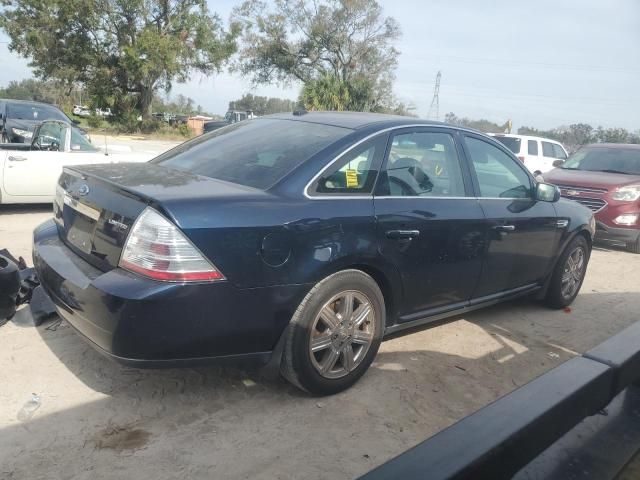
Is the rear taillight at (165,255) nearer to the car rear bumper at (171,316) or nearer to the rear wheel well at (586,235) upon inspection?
the car rear bumper at (171,316)

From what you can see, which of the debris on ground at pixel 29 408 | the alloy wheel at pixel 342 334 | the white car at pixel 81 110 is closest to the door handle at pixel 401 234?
the alloy wheel at pixel 342 334

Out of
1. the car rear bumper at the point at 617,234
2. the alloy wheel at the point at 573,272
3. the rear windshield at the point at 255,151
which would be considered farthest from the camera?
the car rear bumper at the point at 617,234

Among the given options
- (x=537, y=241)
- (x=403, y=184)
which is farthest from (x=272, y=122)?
(x=537, y=241)

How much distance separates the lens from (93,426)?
2.86 m

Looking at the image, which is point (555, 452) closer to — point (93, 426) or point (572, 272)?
point (93, 426)

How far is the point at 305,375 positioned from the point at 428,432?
730 mm

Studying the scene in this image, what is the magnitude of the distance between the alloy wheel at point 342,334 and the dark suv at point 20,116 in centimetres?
1155

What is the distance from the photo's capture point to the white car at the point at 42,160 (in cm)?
739

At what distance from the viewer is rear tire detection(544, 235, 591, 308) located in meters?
5.15

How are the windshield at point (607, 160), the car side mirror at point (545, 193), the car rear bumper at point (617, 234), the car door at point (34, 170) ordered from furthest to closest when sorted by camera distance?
the windshield at point (607, 160), the car rear bumper at point (617, 234), the car door at point (34, 170), the car side mirror at point (545, 193)

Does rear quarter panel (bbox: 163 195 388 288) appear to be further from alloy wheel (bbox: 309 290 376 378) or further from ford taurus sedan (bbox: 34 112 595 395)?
alloy wheel (bbox: 309 290 376 378)

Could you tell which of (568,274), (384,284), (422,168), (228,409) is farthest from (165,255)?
(568,274)

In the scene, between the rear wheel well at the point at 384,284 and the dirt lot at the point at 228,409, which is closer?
the dirt lot at the point at 228,409

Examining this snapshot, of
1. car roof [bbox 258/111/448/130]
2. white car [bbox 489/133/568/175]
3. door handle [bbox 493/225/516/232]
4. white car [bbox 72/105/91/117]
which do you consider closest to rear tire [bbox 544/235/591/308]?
door handle [bbox 493/225/516/232]
